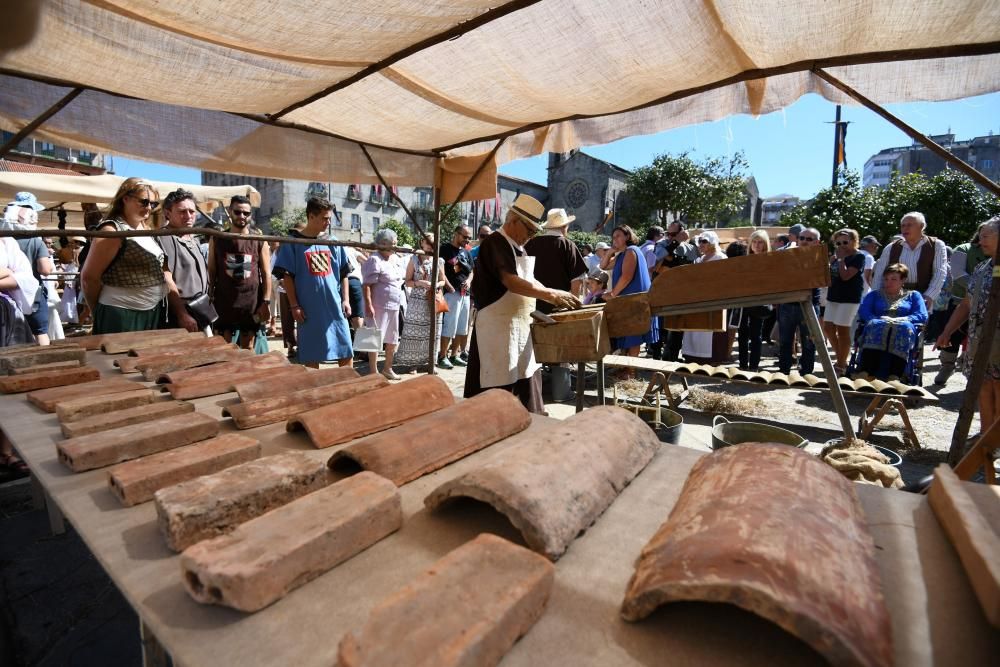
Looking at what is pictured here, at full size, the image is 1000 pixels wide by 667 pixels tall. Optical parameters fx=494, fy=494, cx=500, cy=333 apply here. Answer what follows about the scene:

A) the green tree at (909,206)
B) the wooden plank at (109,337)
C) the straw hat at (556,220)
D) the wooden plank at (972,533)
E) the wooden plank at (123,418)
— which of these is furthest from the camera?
the green tree at (909,206)

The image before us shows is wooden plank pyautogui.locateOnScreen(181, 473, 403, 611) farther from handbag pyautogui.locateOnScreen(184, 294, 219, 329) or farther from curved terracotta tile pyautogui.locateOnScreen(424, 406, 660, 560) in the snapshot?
handbag pyautogui.locateOnScreen(184, 294, 219, 329)

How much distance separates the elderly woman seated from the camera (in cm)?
522

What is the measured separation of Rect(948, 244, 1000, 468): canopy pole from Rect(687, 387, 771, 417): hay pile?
9.36ft

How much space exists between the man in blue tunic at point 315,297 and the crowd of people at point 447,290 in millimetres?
13

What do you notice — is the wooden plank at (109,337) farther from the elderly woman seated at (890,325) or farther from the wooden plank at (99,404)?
the elderly woman seated at (890,325)

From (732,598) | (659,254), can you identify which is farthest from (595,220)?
(732,598)

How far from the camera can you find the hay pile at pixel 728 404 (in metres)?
5.54

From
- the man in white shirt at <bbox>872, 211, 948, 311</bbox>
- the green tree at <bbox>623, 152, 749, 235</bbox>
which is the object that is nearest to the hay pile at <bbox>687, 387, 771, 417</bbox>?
the man in white shirt at <bbox>872, 211, 948, 311</bbox>

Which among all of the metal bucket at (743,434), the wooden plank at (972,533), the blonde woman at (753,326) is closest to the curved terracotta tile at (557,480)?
the wooden plank at (972,533)

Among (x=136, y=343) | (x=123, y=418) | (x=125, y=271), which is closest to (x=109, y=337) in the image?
(x=136, y=343)

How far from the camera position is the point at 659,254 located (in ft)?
25.1

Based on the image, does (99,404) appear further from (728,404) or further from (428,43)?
(728,404)

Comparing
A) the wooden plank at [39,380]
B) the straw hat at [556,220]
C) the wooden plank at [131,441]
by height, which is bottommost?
the wooden plank at [131,441]

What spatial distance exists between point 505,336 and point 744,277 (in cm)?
173
